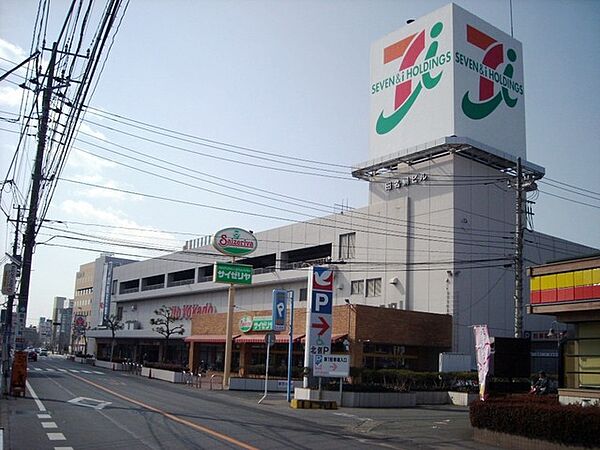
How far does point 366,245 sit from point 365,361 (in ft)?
35.7

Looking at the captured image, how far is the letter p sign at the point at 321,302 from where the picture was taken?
29125mm

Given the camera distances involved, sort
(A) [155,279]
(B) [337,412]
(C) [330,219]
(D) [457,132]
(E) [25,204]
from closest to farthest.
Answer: (B) [337,412] < (E) [25,204] < (D) [457,132] < (C) [330,219] < (A) [155,279]

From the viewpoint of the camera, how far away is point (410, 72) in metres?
49.2

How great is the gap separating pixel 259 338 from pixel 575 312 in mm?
26306

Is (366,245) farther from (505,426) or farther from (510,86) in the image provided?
(505,426)

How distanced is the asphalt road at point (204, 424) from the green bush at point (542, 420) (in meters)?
0.84

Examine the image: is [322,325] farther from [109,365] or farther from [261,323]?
[109,365]

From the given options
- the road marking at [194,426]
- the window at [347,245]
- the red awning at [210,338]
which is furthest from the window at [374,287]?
the road marking at [194,426]

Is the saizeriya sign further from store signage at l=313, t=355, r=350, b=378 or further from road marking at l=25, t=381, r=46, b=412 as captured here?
road marking at l=25, t=381, r=46, b=412

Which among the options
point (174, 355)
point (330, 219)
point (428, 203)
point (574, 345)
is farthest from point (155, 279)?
point (574, 345)

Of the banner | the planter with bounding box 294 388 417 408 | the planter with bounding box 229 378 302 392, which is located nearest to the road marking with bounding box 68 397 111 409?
the planter with bounding box 294 388 417 408

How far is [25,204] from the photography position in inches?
1251

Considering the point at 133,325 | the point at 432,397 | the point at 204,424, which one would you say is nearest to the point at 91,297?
the point at 133,325

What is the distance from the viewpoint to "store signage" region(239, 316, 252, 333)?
1790 inches
